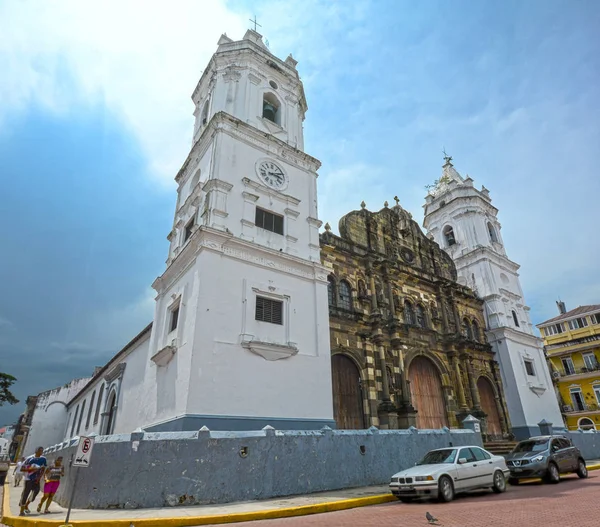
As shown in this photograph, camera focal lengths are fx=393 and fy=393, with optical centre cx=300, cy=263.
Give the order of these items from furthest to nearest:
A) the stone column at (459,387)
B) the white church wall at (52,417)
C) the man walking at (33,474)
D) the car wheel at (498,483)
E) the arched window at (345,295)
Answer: the white church wall at (52,417) → the stone column at (459,387) → the arched window at (345,295) → the car wheel at (498,483) → the man walking at (33,474)

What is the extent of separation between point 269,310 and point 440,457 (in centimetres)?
726

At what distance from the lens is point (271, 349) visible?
1361 centimetres

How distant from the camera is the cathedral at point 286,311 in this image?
516 inches

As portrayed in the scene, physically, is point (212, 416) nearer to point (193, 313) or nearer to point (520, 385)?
point (193, 313)

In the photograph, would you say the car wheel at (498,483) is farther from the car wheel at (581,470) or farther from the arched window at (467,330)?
the arched window at (467,330)

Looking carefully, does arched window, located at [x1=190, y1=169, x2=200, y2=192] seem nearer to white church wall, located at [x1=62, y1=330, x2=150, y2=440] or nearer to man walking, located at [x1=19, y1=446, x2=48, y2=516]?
white church wall, located at [x1=62, y1=330, x2=150, y2=440]

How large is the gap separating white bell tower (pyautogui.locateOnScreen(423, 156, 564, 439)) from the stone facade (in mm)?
986

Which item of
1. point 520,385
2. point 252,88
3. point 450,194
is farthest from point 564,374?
point 252,88

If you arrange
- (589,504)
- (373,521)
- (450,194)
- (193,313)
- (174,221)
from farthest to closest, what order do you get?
(450,194)
(174,221)
(193,313)
(589,504)
(373,521)

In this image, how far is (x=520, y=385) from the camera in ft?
81.9

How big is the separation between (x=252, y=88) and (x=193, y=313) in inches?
470

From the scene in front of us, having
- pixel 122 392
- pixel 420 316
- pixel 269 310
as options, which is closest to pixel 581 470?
pixel 420 316

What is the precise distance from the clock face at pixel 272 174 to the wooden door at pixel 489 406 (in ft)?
56.1

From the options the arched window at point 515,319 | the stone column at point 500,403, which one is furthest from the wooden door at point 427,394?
the arched window at point 515,319
